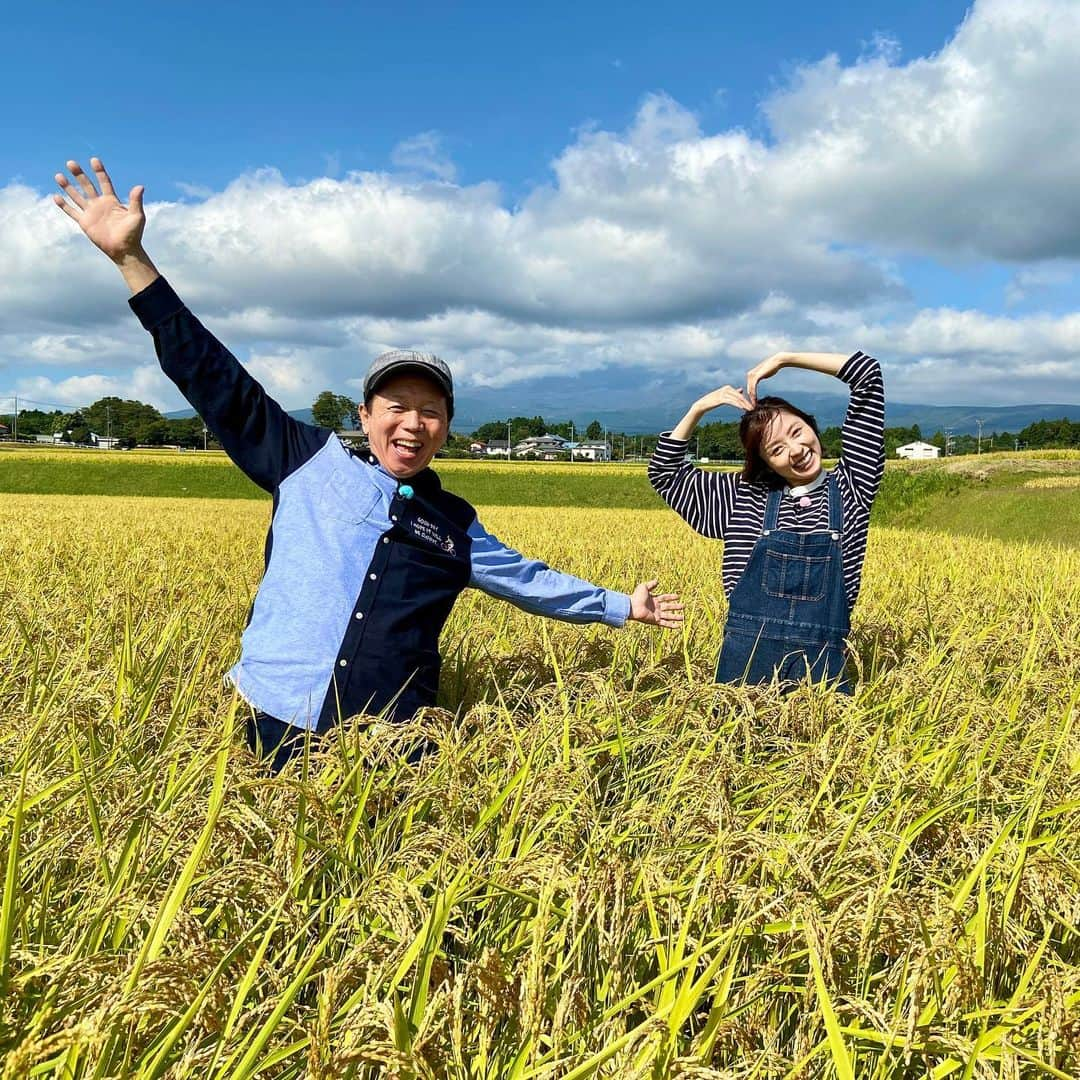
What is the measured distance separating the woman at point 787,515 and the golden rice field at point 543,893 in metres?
0.28

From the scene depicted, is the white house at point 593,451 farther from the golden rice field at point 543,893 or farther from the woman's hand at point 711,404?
the golden rice field at point 543,893

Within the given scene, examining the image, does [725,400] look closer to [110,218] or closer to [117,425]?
[110,218]

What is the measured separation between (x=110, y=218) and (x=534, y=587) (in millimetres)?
1672

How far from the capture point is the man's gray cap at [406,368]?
244 cm

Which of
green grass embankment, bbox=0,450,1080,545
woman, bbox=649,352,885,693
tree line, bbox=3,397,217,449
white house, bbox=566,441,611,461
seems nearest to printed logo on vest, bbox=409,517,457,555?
woman, bbox=649,352,885,693

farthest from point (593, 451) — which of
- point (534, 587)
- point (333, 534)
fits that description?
point (333, 534)

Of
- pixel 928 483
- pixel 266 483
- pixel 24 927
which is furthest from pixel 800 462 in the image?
pixel 928 483

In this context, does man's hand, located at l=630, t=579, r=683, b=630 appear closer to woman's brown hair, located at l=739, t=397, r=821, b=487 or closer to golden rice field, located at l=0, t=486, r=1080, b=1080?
golden rice field, located at l=0, t=486, r=1080, b=1080

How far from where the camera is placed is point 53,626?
10.9 feet

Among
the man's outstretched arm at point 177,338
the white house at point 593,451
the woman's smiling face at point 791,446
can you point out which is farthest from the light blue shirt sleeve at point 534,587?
the white house at point 593,451

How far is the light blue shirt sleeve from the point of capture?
2.64 m

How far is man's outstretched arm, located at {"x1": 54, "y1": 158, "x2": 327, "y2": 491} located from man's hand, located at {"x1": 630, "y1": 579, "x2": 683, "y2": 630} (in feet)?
4.19

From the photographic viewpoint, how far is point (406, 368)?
2.46m

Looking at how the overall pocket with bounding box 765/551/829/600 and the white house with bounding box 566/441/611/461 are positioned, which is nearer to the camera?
the overall pocket with bounding box 765/551/829/600
